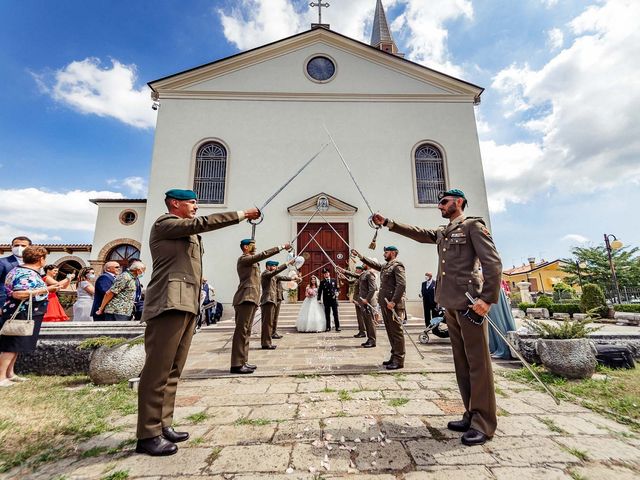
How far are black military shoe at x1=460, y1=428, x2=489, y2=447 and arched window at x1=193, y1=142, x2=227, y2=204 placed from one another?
12054 mm

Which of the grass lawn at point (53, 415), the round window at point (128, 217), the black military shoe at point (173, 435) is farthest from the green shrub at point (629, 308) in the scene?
the round window at point (128, 217)

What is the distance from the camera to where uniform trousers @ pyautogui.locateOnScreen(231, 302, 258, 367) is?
4496mm

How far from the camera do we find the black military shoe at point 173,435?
94.1 inches

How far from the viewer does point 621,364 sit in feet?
14.7

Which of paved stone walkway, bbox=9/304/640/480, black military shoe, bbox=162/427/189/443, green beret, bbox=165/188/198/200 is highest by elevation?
green beret, bbox=165/188/198/200

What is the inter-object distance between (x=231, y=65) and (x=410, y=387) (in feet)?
49.2

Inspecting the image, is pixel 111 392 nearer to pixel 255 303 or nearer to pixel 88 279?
pixel 255 303

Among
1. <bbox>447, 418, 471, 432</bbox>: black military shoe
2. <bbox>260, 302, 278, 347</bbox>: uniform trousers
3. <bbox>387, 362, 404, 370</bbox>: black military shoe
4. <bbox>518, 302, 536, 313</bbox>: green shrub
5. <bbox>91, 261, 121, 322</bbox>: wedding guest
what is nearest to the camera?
<bbox>447, 418, 471, 432</bbox>: black military shoe

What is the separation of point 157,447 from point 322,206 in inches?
425

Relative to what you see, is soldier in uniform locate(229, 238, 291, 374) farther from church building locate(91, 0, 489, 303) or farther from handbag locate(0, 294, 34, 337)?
church building locate(91, 0, 489, 303)

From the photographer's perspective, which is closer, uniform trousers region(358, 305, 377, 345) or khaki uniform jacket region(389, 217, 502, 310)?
khaki uniform jacket region(389, 217, 502, 310)

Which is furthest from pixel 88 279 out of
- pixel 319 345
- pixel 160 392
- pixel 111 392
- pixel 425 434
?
pixel 425 434

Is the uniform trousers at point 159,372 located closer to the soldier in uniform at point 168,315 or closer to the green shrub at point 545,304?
the soldier in uniform at point 168,315

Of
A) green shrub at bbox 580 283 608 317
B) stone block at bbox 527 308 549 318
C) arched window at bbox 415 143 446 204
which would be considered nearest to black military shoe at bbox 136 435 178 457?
arched window at bbox 415 143 446 204
